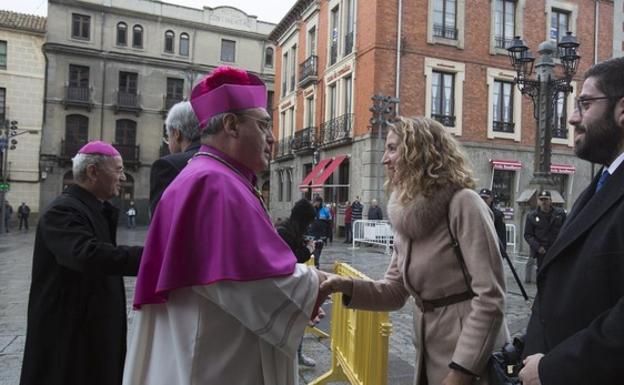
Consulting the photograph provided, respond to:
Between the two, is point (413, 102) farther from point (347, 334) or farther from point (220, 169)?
point (220, 169)

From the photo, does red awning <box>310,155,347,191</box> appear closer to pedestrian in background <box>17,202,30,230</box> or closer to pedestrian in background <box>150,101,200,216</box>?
pedestrian in background <box>17,202,30,230</box>

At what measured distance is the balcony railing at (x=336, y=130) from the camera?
21891mm

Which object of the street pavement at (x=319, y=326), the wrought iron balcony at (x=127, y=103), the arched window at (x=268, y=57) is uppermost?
the arched window at (x=268, y=57)

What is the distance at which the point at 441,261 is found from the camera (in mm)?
2246

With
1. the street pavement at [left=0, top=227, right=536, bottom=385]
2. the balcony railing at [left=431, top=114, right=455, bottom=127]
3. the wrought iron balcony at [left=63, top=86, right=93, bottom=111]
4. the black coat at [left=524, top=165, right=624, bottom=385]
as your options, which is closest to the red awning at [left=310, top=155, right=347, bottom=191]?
the balcony railing at [left=431, top=114, right=455, bottom=127]

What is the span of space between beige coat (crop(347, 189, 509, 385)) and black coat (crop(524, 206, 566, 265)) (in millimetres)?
7488

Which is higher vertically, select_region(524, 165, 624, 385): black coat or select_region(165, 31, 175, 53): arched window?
select_region(165, 31, 175, 53): arched window

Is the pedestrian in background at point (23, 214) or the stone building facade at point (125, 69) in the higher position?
the stone building facade at point (125, 69)

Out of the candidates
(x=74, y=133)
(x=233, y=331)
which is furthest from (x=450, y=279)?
(x=74, y=133)

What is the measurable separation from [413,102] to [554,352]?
19.5 meters

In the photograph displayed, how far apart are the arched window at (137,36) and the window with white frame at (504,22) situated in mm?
24813

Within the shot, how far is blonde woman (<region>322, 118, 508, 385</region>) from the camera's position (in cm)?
211

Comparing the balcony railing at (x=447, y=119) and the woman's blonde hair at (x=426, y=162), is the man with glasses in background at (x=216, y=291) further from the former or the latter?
the balcony railing at (x=447, y=119)

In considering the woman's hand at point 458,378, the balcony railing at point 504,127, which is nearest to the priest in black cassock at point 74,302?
the woman's hand at point 458,378
